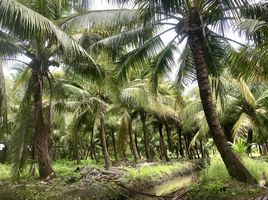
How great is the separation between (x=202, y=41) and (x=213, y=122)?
2.36 meters

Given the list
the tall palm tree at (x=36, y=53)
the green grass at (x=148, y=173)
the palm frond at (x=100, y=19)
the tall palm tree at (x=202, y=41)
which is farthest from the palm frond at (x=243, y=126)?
the palm frond at (x=100, y=19)

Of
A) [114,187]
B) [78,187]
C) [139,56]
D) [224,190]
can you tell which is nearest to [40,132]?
[78,187]

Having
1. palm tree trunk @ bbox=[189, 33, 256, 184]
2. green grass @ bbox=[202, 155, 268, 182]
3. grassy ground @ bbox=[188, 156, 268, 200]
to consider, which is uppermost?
palm tree trunk @ bbox=[189, 33, 256, 184]

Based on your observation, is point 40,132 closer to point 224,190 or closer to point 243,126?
point 224,190

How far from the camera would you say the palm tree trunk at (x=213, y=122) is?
9.95m

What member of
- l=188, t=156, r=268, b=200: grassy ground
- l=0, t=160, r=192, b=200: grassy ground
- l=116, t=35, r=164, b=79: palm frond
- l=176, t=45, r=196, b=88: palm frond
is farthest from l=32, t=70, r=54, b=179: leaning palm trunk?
l=188, t=156, r=268, b=200: grassy ground

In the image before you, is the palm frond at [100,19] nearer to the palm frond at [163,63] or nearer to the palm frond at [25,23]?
the palm frond at [163,63]

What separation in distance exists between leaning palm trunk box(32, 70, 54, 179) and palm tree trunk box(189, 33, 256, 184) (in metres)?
5.18

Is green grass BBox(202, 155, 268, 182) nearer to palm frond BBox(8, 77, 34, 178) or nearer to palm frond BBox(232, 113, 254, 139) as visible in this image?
palm frond BBox(232, 113, 254, 139)

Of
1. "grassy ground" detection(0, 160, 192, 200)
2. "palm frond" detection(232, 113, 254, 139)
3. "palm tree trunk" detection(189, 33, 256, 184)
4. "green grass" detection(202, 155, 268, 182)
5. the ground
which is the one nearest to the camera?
the ground

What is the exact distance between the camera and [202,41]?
1098 cm

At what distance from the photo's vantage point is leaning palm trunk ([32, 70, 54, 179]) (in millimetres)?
12445

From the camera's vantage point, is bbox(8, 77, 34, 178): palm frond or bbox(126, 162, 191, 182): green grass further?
bbox(126, 162, 191, 182): green grass

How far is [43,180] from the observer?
12414mm
